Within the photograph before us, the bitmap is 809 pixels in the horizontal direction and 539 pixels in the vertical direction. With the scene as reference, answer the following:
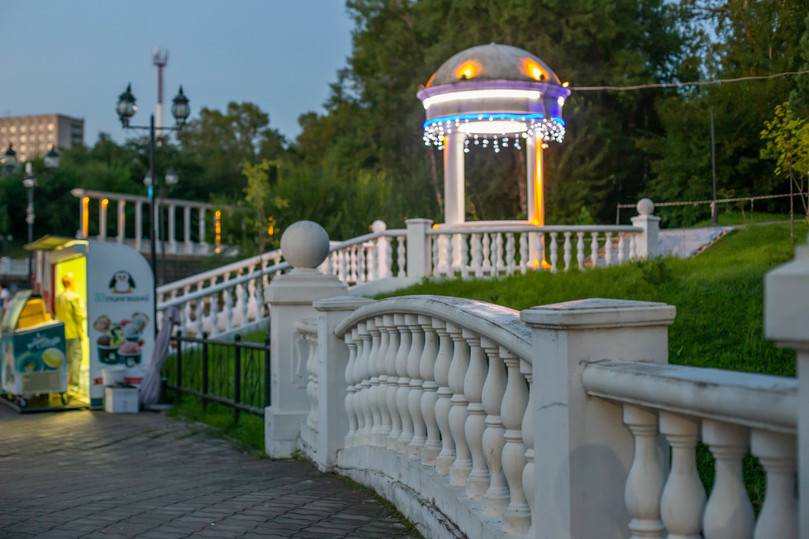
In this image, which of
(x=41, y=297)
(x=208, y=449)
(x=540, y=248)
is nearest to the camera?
(x=208, y=449)

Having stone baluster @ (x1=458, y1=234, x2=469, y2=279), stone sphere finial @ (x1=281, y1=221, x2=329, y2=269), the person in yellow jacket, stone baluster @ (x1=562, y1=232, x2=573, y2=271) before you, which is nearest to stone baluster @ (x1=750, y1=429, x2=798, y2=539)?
stone sphere finial @ (x1=281, y1=221, x2=329, y2=269)

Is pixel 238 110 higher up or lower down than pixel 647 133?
higher up

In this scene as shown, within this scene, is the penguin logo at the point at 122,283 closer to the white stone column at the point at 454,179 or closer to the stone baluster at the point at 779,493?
the white stone column at the point at 454,179

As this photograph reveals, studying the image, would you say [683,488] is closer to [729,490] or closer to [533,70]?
[729,490]

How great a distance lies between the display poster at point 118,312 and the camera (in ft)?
46.5

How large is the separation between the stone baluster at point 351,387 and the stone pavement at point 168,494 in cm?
31

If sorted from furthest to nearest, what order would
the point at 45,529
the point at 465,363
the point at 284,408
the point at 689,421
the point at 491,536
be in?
the point at 284,408 < the point at 45,529 < the point at 465,363 < the point at 491,536 < the point at 689,421

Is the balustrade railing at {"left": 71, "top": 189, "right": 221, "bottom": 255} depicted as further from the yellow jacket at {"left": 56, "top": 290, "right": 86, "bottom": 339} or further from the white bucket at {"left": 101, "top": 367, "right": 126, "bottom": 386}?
the white bucket at {"left": 101, "top": 367, "right": 126, "bottom": 386}

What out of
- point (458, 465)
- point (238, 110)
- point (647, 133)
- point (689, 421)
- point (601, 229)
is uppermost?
point (238, 110)

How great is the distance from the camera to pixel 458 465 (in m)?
4.95

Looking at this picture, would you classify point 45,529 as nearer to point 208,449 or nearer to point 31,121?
point 208,449

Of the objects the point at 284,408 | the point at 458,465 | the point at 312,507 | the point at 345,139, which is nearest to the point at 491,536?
the point at 458,465

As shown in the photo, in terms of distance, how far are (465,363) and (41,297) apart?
12679 mm

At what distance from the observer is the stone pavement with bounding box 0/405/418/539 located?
18.6 ft
